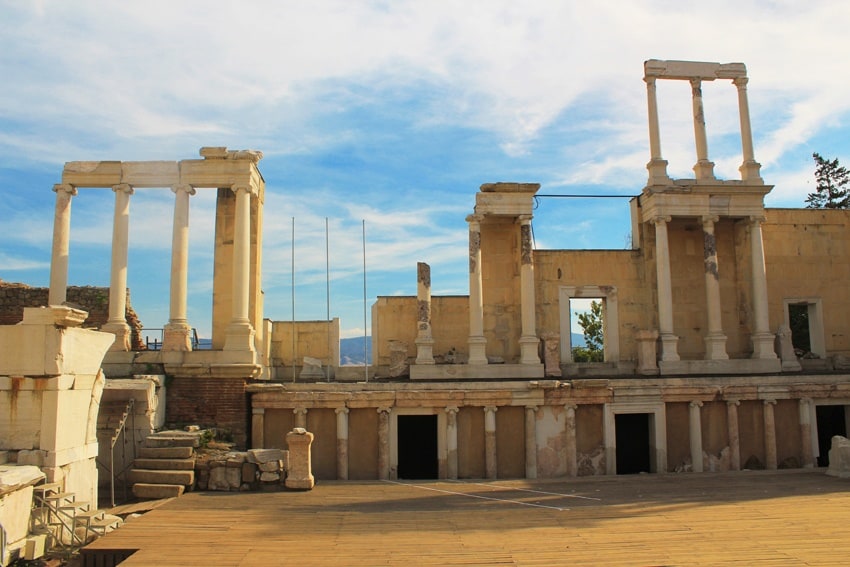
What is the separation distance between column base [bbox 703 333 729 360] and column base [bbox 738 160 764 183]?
4977mm

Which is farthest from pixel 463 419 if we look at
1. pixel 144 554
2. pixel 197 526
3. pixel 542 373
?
pixel 144 554

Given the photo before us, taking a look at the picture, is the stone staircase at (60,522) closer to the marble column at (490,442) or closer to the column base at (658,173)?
the marble column at (490,442)

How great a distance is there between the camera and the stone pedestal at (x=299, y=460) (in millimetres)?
14789

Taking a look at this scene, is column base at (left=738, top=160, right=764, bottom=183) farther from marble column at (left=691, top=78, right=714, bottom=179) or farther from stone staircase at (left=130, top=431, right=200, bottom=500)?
stone staircase at (left=130, top=431, right=200, bottom=500)

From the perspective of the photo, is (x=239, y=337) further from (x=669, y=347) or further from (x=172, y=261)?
(x=669, y=347)

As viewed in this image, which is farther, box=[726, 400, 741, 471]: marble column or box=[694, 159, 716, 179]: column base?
box=[694, 159, 716, 179]: column base

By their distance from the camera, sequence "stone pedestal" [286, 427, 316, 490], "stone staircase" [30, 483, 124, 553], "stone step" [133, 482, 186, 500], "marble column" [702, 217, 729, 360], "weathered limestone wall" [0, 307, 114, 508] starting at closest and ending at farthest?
"stone staircase" [30, 483, 124, 553], "weathered limestone wall" [0, 307, 114, 508], "stone step" [133, 482, 186, 500], "stone pedestal" [286, 427, 316, 490], "marble column" [702, 217, 729, 360]

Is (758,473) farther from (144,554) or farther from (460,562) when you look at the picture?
(144,554)

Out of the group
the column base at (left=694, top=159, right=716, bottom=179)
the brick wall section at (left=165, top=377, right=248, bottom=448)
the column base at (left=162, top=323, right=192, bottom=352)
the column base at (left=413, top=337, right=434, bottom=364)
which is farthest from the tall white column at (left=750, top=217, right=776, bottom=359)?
the column base at (left=162, top=323, right=192, bottom=352)

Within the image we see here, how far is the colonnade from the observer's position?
763 inches

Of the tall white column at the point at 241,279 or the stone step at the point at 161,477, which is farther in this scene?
the tall white column at the point at 241,279

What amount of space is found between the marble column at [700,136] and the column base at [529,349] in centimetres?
751

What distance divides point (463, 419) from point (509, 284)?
6196 mm

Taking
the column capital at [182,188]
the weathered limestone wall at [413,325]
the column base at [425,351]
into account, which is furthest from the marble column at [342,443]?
the column capital at [182,188]
